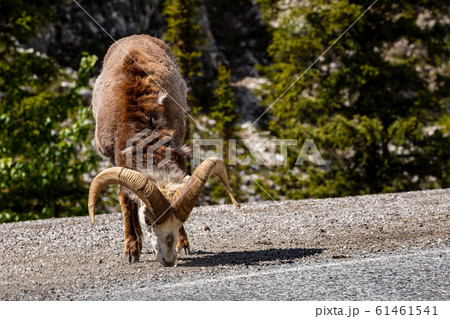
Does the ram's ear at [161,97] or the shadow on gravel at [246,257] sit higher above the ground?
the ram's ear at [161,97]

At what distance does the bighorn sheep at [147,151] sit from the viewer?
7.18m

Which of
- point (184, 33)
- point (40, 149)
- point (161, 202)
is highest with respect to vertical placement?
point (184, 33)

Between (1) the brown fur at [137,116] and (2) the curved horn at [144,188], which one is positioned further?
(1) the brown fur at [137,116]

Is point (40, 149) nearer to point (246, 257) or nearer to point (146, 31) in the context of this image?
point (246, 257)

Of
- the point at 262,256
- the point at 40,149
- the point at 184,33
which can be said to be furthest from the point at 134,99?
the point at 184,33

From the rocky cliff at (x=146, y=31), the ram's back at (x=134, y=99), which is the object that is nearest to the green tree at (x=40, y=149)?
the ram's back at (x=134, y=99)

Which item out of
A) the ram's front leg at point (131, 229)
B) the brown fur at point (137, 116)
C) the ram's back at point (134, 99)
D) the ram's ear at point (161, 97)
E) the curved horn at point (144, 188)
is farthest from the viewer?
the ram's ear at point (161, 97)

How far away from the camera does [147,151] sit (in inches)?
308

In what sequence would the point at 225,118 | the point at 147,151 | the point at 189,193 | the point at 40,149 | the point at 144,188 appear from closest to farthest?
the point at 144,188 → the point at 189,193 → the point at 147,151 → the point at 40,149 → the point at 225,118

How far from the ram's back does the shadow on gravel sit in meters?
1.72

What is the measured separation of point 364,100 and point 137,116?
16709 millimetres

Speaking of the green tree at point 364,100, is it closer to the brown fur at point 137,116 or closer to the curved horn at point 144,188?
the brown fur at point 137,116

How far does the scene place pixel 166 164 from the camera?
7.72 m

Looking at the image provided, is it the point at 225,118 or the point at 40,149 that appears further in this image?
the point at 225,118
